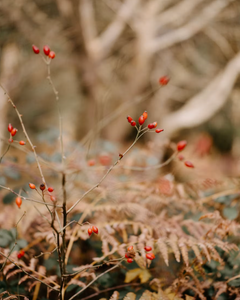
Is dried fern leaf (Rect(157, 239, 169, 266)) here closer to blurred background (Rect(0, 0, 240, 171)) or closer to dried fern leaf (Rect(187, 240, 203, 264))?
dried fern leaf (Rect(187, 240, 203, 264))

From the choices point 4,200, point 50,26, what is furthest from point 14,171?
point 50,26

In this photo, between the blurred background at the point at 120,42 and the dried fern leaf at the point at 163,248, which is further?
the blurred background at the point at 120,42

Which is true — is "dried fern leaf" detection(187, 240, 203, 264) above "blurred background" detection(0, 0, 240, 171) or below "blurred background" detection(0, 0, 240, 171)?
below

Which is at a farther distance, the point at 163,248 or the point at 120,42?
the point at 120,42

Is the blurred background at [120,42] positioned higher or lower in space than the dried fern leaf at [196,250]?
higher

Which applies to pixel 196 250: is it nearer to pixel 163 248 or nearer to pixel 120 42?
pixel 163 248

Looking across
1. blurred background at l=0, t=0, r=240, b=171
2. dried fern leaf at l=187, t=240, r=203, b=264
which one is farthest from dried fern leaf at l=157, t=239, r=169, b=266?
blurred background at l=0, t=0, r=240, b=171

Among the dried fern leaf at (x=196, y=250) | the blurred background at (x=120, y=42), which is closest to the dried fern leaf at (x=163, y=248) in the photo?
the dried fern leaf at (x=196, y=250)

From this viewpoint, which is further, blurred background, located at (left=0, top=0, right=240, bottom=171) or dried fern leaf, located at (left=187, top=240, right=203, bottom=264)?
blurred background, located at (left=0, top=0, right=240, bottom=171)

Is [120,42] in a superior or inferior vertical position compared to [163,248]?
superior

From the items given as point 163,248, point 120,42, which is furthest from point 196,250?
point 120,42

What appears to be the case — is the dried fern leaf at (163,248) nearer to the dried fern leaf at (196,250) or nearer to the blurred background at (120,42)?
the dried fern leaf at (196,250)

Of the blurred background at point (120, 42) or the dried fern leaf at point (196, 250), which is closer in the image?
the dried fern leaf at point (196, 250)

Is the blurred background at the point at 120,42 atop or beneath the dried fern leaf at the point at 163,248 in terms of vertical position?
atop
